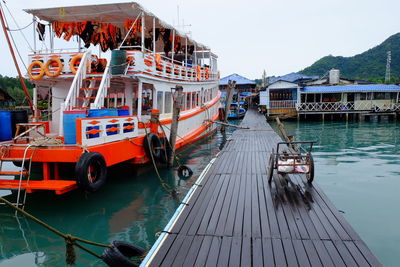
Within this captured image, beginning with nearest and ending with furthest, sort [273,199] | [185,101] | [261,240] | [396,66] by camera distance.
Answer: [261,240] < [273,199] < [185,101] < [396,66]

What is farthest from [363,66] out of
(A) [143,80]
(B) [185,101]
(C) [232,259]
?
(C) [232,259]

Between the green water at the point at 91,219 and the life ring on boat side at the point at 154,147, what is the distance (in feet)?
2.81

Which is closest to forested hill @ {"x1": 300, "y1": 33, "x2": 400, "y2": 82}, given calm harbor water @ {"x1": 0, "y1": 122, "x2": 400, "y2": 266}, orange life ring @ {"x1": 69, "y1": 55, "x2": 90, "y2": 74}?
calm harbor water @ {"x1": 0, "y1": 122, "x2": 400, "y2": 266}

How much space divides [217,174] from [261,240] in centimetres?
419

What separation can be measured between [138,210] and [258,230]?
162 inches

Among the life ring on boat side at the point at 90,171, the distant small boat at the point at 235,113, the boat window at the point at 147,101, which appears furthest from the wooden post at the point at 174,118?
the distant small boat at the point at 235,113

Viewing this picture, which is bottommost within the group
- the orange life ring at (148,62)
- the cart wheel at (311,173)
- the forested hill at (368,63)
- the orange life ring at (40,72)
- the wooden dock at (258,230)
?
the wooden dock at (258,230)

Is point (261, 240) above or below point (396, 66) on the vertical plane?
below

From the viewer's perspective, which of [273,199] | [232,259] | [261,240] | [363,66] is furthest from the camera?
[363,66]

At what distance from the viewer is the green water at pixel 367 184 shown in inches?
257

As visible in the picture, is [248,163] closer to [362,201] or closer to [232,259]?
[362,201]

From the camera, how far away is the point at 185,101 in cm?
1620

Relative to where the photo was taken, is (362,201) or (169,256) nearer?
(169,256)

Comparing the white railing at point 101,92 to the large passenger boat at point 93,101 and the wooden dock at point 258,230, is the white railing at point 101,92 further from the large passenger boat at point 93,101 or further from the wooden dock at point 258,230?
the wooden dock at point 258,230
